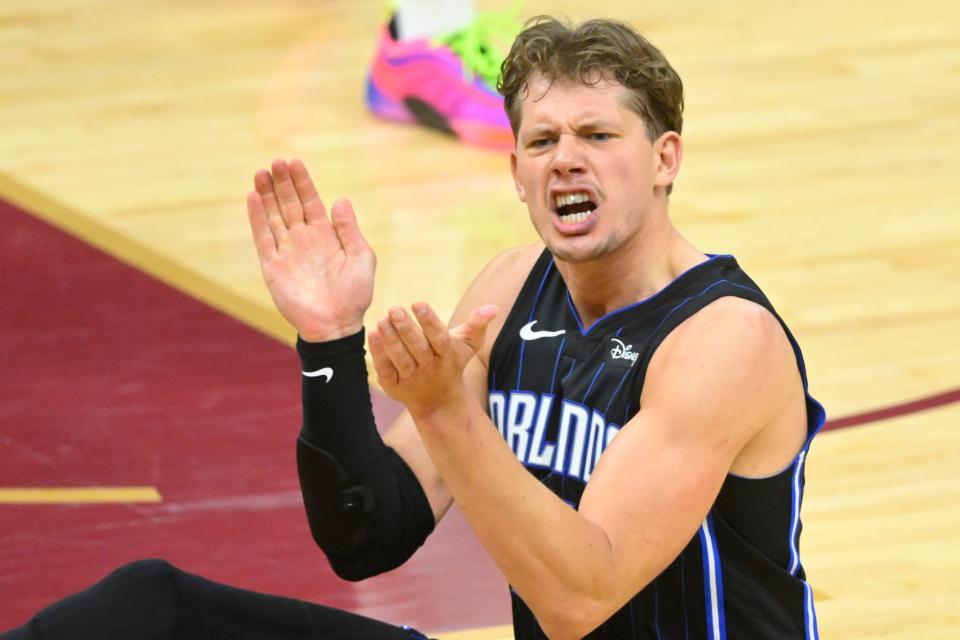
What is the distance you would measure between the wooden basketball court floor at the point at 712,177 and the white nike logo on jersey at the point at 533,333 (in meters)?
0.94

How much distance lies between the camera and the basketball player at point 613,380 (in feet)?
7.34

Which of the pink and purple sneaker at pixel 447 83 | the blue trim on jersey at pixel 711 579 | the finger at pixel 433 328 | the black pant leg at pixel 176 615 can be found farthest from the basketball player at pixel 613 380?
the pink and purple sneaker at pixel 447 83

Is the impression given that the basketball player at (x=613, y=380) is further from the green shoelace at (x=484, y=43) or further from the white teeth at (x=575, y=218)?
the green shoelace at (x=484, y=43)

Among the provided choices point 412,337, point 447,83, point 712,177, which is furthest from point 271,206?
point 447,83

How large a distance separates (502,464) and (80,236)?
3.44 m

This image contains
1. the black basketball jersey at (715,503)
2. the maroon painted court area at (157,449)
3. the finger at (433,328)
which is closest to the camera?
the finger at (433,328)

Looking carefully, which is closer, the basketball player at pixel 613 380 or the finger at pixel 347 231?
the basketball player at pixel 613 380

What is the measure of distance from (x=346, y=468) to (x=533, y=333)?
0.34 meters

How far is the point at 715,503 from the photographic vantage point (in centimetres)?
235

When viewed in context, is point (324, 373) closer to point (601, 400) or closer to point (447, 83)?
point (601, 400)

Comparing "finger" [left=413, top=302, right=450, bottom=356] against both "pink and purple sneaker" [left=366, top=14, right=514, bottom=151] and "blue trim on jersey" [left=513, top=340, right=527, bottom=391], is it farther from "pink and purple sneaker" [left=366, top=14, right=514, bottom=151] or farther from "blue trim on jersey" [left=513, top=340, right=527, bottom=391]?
"pink and purple sneaker" [left=366, top=14, right=514, bottom=151]

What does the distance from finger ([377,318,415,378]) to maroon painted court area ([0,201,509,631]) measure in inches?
56.0

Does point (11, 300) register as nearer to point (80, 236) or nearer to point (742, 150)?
point (80, 236)

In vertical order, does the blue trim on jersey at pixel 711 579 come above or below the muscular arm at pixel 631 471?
below
